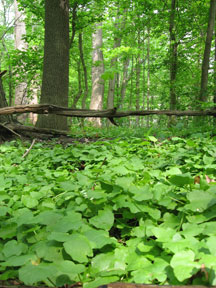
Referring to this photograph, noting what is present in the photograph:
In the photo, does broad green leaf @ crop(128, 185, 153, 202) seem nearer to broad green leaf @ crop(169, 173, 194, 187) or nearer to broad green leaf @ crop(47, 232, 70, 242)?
broad green leaf @ crop(169, 173, 194, 187)

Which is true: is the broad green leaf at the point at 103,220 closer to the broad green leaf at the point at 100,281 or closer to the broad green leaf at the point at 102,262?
the broad green leaf at the point at 102,262

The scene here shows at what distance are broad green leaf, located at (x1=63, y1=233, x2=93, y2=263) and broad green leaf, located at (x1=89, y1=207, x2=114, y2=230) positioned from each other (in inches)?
7.7

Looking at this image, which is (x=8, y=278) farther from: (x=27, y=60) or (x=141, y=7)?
(x=141, y=7)

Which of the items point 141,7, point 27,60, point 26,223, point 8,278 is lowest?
point 8,278

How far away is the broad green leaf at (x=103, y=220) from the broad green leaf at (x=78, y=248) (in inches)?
7.7

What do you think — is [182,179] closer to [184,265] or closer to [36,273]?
[184,265]

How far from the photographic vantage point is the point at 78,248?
3.47ft

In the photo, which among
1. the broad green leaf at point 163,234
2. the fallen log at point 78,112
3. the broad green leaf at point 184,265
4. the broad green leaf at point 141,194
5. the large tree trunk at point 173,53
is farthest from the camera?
the large tree trunk at point 173,53

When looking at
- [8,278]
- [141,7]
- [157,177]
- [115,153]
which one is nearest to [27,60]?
[141,7]

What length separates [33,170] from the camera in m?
2.81

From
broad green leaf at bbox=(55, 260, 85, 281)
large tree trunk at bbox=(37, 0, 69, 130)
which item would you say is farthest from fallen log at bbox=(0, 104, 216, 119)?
broad green leaf at bbox=(55, 260, 85, 281)

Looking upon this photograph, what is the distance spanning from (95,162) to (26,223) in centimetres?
171

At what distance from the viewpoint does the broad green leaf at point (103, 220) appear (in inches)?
51.4

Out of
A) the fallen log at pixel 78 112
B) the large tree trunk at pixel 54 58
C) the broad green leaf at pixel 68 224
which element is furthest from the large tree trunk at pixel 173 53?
the broad green leaf at pixel 68 224
